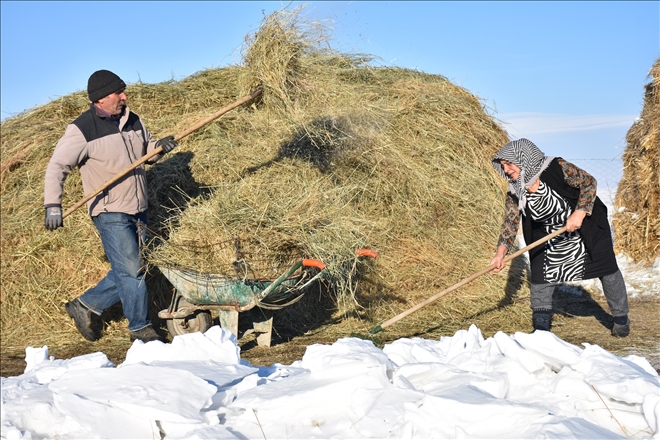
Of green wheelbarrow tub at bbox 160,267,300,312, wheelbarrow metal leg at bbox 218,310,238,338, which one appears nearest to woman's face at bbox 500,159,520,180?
green wheelbarrow tub at bbox 160,267,300,312

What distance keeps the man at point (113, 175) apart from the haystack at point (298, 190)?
0.20 meters

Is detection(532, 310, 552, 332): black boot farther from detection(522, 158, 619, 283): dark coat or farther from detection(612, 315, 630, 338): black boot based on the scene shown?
detection(612, 315, 630, 338): black boot

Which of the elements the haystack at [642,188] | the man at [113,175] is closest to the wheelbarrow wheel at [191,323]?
the man at [113,175]

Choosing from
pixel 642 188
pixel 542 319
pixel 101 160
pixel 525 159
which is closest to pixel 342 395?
pixel 525 159

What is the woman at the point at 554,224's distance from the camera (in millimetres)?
4523

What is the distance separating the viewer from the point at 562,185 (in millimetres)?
4621

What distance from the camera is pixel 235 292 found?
4.48 metres

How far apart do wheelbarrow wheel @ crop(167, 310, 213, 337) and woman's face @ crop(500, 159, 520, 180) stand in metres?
2.22

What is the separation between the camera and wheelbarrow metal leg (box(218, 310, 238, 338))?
4.62 metres

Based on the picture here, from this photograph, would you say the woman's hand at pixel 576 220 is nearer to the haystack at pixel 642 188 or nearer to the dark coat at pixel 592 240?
the dark coat at pixel 592 240

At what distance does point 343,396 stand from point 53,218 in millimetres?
2598

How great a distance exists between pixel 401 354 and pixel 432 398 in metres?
0.72

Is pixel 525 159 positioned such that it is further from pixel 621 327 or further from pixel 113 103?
pixel 113 103

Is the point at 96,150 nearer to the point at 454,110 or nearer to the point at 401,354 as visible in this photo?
the point at 401,354
